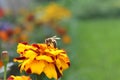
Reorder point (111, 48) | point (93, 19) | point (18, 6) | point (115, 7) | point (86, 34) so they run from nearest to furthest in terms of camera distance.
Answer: point (18, 6) < point (111, 48) < point (86, 34) < point (93, 19) < point (115, 7)

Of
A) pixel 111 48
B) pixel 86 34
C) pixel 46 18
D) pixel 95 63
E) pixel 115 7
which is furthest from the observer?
pixel 115 7

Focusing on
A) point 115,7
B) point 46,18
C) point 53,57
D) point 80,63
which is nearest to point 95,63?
point 80,63

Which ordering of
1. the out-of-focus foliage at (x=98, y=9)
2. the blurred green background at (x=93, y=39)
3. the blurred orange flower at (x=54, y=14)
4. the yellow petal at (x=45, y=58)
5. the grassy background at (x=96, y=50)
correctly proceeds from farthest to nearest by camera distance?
the out-of-focus foliage at (x=98, y=9) < the blurred orange flower at (x=54, y=14) < the grassy background at (x=96, y=50) < the blurred green background at (x=93, y=39) < the yellow petal at (x=45, y=58)

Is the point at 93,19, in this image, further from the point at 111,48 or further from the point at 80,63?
the point at 80,63

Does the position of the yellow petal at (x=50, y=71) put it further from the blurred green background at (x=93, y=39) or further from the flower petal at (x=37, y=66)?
the blurred green background at (x=93, y=39)

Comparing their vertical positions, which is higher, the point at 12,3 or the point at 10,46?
the point at 12,3

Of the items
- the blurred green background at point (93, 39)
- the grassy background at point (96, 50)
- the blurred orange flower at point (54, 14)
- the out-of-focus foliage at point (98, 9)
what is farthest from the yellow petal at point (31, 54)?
the out-of-focus foliage at point (98, 9)
